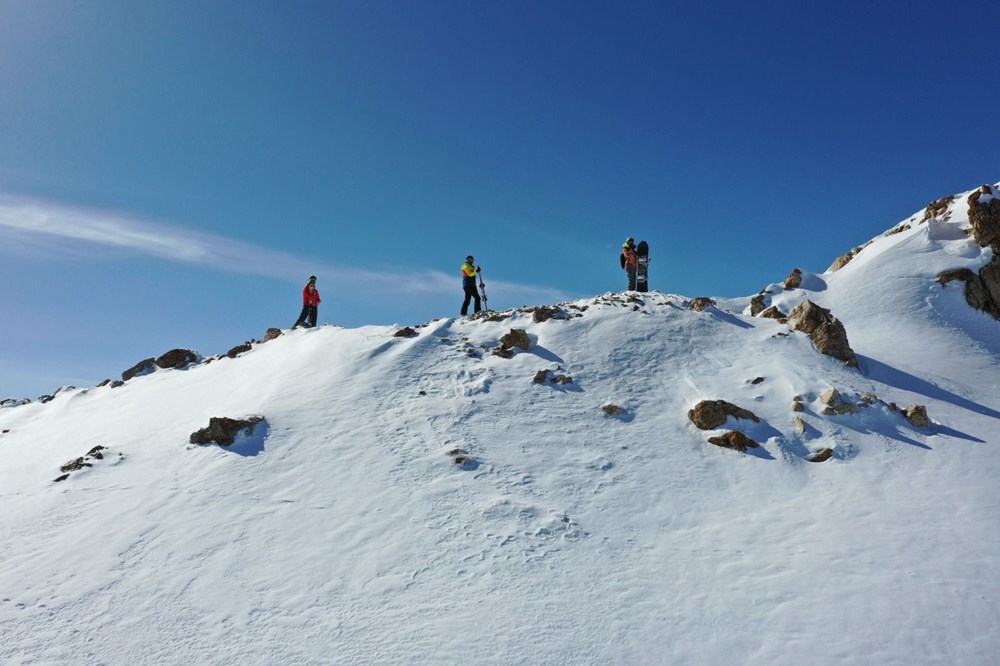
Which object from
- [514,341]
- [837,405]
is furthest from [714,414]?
[514,341]

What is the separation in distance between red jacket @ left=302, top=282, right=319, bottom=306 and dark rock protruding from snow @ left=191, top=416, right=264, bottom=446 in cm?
1073

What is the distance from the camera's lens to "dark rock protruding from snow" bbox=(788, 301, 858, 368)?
16078 mm

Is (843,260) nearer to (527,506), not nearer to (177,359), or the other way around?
(527,506)

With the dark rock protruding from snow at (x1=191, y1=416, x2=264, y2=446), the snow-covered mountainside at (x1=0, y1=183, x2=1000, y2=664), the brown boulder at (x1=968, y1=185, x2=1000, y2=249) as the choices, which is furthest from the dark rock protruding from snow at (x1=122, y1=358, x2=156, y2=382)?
the brown boulder at (x1=968, y1=185, x2=1000, y2=249)

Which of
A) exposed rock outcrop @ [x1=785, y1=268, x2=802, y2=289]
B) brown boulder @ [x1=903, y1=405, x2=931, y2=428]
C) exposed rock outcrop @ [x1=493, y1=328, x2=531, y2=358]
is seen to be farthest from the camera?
exposed rock outcrop @ [x1=785, y1=268, x2=802, y2=289]

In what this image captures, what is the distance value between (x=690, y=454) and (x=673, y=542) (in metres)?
3.09

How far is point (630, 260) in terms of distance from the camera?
23.1 m

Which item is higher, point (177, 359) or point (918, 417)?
point (177, 359)

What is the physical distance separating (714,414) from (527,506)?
17.1 ft

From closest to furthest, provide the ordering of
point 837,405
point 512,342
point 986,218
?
1. point 837,405
2. point 512,342
3. point 986,218

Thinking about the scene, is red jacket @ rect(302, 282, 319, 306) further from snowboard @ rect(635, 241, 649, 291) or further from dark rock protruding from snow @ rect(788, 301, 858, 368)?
dark rock protruding from snow @ rect(788, 301, 858, 368)

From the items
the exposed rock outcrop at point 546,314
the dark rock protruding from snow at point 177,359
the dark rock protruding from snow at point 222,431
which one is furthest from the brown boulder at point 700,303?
the dark rock protruding from snow at point 177,359

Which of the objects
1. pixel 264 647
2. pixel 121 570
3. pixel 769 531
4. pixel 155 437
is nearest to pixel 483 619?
pixel 264 647

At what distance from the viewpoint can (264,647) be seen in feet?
23.9
